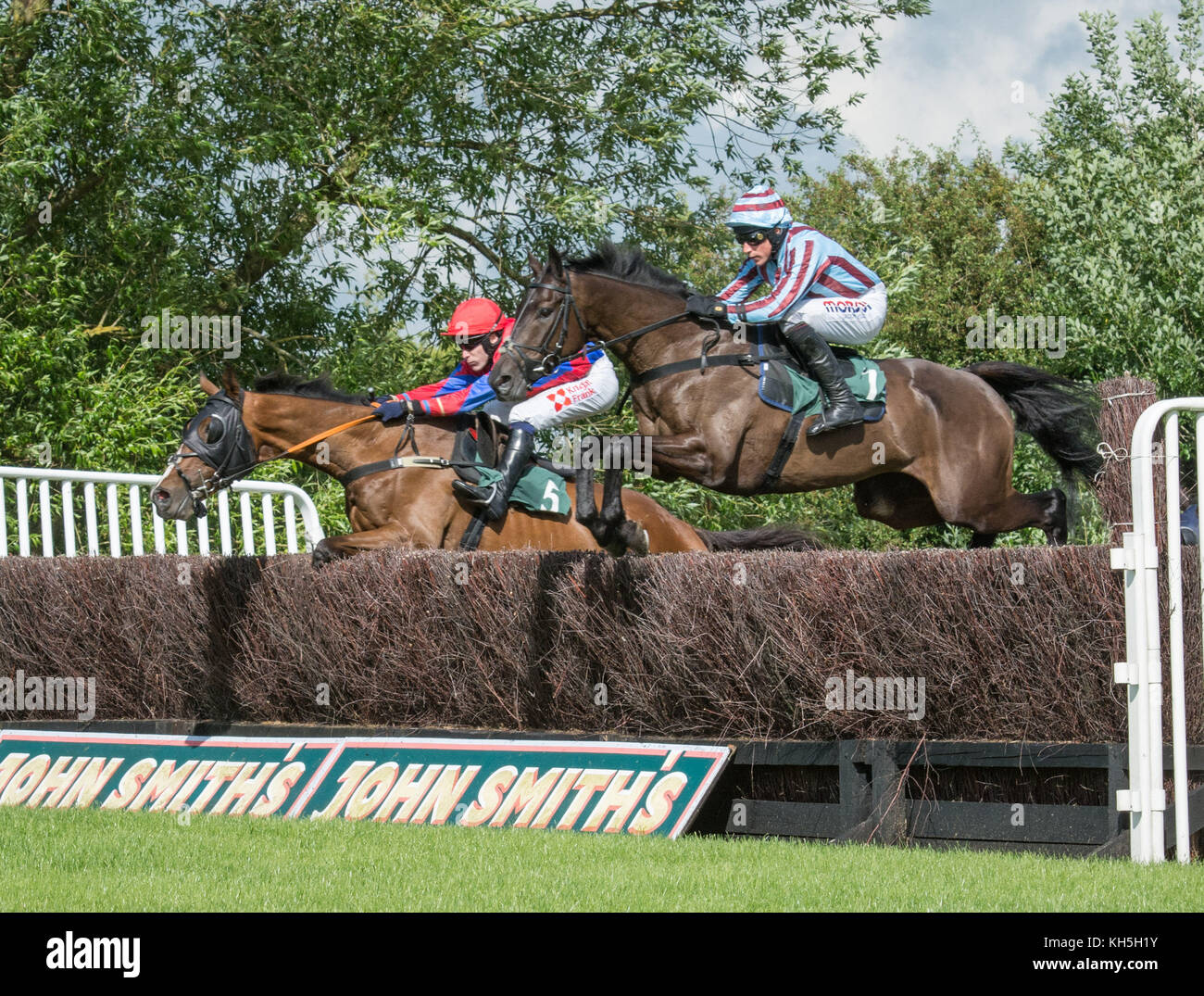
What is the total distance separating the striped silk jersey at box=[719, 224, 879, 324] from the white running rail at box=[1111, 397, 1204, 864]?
2.20 meters

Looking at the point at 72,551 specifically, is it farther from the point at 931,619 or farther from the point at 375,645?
the point at 931,619

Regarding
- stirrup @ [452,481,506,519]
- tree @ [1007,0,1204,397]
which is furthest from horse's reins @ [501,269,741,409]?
tree @ [1007,0,1204,397]

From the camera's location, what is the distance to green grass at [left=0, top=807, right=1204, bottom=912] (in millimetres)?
4449

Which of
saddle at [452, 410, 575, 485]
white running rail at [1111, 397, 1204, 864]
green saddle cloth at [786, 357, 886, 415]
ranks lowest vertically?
white running rail at [1111, 397, 1204, 864]

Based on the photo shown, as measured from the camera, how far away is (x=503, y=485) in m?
8.79

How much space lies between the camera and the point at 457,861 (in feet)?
17.2

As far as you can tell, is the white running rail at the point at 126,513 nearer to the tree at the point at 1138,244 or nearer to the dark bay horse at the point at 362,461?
the dark bay horse at the point at 362,461

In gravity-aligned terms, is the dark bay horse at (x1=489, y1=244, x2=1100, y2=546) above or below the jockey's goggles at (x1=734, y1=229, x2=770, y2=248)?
below

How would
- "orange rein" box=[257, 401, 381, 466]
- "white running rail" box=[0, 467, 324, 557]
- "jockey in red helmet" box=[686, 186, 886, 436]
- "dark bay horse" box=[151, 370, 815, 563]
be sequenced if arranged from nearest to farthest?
1. "jockey in red helmet" box=[686, 186, 886, 436]
2. "dark bay horse" box=[151, 370, 815, 563]
3. "orange rein" box=[257, 401, 381, 466]
4. "white running rail" box=[0, 467, 324, 557]

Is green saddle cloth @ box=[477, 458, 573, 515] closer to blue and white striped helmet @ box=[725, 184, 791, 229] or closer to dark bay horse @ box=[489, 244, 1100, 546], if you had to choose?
dark bay horse @ box=[489, 244, 1100, 546]

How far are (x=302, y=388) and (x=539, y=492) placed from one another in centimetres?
166

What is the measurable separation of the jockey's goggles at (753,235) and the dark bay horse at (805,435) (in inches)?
17.6

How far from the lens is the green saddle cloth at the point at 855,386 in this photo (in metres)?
7.64

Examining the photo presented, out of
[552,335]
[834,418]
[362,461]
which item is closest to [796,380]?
[834,418]
